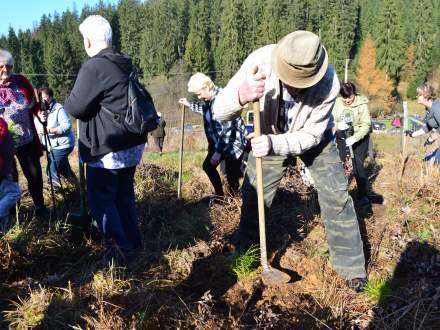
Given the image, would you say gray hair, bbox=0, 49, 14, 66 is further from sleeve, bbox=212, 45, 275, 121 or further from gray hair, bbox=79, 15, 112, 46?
sleeve, bbox=212, 45, 275, 121

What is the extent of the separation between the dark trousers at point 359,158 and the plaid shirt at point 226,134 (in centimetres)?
155

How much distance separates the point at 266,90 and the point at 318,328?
170 cm

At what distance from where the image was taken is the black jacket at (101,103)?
3.09 metres

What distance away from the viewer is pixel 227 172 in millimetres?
5637

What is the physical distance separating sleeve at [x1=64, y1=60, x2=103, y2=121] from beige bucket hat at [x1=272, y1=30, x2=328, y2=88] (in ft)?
4.28

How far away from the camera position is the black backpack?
3174 mm

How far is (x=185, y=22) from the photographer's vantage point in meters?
75.2

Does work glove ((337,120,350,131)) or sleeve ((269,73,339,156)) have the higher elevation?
sleeve ((269,73,339,156))

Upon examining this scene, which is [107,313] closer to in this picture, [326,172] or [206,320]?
[206,320]

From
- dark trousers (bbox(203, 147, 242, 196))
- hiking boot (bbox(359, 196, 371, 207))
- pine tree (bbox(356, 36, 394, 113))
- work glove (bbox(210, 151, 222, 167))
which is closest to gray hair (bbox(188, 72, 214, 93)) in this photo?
work glove (bbox(210, 151, 222, 167))

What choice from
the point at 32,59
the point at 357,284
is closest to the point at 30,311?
the point at 357,284

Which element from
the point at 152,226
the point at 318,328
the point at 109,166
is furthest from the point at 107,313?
the point at 152,226

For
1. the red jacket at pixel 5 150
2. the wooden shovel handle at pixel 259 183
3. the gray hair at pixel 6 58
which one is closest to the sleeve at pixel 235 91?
the wooden shovel handle at pixel 259 183

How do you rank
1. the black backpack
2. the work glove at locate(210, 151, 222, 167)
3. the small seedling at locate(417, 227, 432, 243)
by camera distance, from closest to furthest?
the black backpack
the small seedling at locate(417, 227, 432, 243)
the work glove at locate(210, 151, 222, 167)
